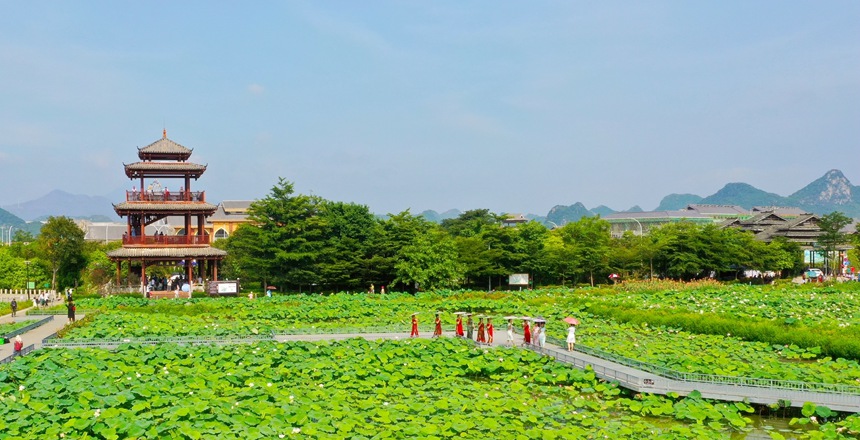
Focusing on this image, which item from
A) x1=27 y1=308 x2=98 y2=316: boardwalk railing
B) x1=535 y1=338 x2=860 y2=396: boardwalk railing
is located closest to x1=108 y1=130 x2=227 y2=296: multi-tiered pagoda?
A: x1=27 y1=308 x2=98 y2=316: boardwalk railing

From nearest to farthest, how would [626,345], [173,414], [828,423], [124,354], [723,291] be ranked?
[173,414], [828,423], [124,354], [626,345], [723,291]

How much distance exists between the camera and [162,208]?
36.2 metres

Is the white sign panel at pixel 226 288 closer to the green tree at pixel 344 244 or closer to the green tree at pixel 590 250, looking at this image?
the green tree at pixel 344 244

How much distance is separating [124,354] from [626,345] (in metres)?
12.8

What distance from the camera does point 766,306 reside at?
92.3ft

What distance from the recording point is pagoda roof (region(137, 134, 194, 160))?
36.5 meters

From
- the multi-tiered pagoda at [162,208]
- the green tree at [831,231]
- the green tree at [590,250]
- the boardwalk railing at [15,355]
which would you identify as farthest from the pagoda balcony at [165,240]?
the green tree at [831,231]

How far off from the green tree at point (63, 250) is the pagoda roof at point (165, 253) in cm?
1000

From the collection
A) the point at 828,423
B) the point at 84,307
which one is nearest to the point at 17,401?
the point at 828,423

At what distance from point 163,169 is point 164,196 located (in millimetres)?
1470

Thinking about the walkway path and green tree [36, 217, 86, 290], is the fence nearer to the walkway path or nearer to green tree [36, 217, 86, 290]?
the walkway path

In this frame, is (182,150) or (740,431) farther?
(182,150)

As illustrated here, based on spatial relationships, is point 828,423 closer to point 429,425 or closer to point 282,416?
point 429,425

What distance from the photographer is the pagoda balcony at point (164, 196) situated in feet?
120
